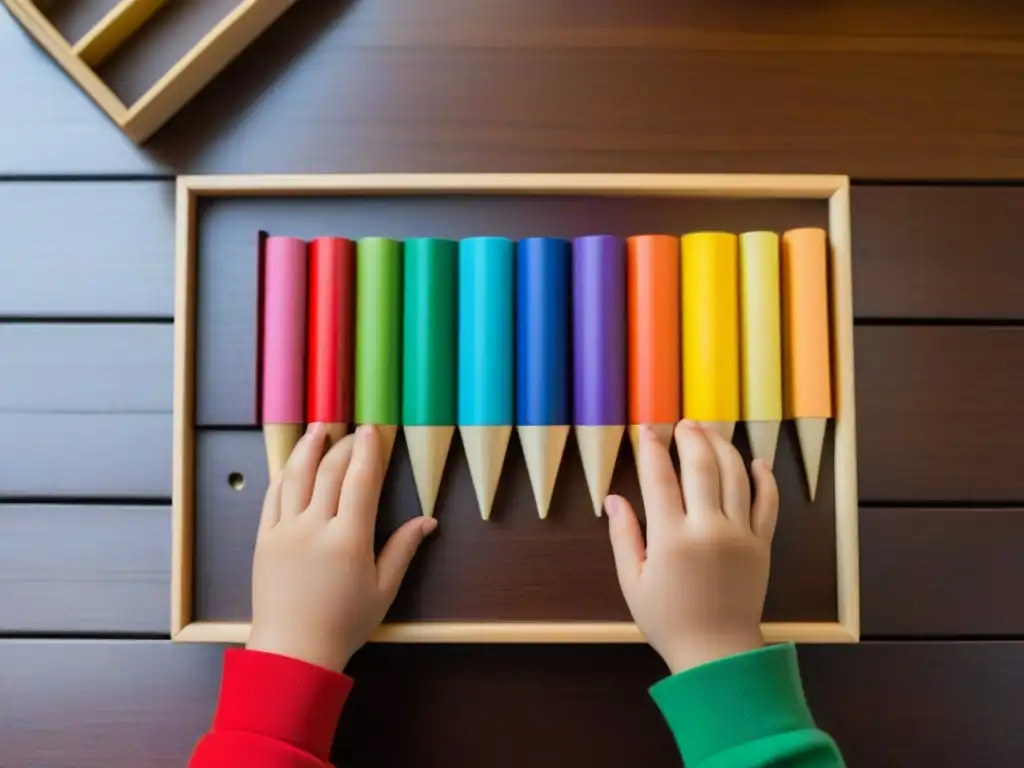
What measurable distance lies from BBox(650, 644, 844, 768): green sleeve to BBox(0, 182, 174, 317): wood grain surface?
371 millimetres

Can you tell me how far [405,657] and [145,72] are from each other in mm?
383

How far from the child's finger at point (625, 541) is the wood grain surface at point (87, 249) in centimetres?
29

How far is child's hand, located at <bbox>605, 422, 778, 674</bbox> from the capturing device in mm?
444

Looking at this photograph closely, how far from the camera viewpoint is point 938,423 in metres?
0.51

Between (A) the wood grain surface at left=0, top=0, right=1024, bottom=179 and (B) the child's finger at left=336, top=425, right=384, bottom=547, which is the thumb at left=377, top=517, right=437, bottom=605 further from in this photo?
(A) the wood grain surface at left=0, top=0, right=1024, bottom=179

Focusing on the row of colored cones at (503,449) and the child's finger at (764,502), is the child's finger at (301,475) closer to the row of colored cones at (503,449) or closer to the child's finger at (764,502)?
the row of colored cones at (503,449)

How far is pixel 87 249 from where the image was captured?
509 mm

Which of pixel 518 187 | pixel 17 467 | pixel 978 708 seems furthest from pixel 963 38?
pixel 17 467

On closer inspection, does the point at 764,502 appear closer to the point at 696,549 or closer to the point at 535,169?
the point at 696,549

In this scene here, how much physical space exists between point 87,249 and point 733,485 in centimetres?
41

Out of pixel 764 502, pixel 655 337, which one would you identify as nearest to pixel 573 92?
pixel 655 337

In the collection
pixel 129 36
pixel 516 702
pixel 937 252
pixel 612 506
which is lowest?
pixel 516 702

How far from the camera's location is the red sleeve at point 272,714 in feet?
1.37

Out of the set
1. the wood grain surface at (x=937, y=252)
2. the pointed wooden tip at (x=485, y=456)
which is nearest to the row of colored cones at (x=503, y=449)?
the pointed wooden tip at (x=485, y=456)
